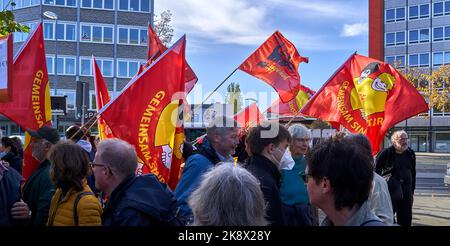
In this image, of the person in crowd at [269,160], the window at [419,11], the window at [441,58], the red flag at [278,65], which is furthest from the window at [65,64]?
the person in crowd at [269,160]

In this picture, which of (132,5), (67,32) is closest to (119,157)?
(67,32)

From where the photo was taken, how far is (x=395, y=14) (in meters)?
62.9

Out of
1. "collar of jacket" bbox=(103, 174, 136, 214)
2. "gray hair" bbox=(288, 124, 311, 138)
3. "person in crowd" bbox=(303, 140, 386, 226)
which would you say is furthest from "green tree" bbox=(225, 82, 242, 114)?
"person in crowd" bbox=(303, 140, 386, 226)

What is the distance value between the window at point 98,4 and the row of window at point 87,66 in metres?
4.87

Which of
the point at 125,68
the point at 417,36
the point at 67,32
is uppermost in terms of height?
the point at 417,36

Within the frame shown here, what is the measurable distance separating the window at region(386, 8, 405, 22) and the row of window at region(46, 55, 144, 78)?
112ft

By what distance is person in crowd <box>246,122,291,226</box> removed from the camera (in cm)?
368

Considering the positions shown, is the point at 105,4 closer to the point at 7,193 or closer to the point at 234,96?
the point at 234,96

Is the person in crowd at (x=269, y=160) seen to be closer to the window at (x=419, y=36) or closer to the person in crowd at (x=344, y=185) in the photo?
the person in crowd at (x=344, y=185)

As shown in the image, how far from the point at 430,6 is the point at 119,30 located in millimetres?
37262

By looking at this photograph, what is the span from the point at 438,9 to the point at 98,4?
3931cm
